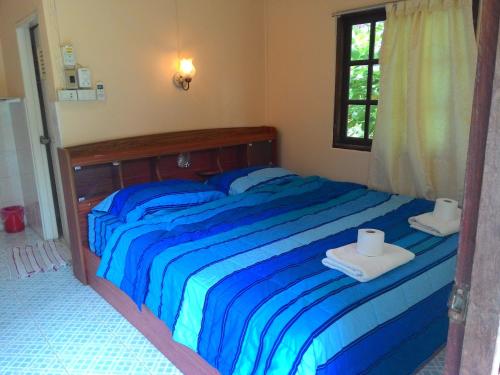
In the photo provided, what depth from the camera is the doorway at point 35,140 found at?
10.3 ft

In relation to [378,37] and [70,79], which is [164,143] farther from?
[378,37]

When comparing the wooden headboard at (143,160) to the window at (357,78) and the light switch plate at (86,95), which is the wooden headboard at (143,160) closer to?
the light switch plate at (86,95)

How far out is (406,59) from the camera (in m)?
2.77

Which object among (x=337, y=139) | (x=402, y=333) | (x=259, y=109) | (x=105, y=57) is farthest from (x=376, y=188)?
(x=105, y=57)

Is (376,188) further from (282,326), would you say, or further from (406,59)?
(282,326)

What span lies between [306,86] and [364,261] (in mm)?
2170

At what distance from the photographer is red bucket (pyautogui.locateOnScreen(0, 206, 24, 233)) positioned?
3738mm

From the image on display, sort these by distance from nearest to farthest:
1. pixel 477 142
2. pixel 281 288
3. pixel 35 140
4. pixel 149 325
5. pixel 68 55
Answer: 1. pixel 477 142
2. pixel 281 288
3. pixel 149 325
4. pixel 68 55
5. pixel 35 140

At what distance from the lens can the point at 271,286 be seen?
5.16 ft

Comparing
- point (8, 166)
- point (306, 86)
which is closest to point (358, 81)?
point (306, 86)

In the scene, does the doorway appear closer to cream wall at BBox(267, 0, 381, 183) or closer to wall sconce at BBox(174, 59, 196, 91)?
wall sconce at BBox(174, 59, 196, 91)

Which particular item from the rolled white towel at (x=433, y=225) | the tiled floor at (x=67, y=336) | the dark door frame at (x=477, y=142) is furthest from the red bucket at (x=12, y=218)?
the dark door frame at (x=477, y=142)

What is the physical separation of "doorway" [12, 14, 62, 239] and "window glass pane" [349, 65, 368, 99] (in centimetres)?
243

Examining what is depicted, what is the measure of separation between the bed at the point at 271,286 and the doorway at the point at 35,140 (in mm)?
1000
